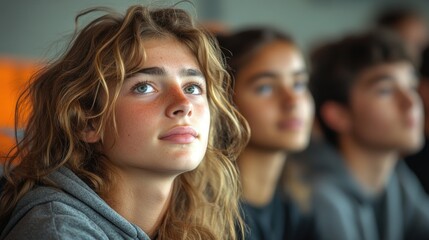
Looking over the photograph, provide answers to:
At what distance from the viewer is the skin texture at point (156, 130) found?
1.12 meters

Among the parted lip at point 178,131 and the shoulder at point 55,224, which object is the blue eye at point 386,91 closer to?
Result: the parted lip at point 178,131

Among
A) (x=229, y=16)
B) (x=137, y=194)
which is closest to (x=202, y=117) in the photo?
(x=137, y=194)

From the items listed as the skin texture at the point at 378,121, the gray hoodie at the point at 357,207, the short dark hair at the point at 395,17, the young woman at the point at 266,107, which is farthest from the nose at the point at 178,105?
the short dark hair at the point at 395,17

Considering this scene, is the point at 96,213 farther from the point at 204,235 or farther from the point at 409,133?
the point at 409,133

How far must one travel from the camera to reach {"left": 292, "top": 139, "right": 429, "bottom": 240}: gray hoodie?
1972 millimetres

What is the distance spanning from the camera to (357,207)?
6.84 ft

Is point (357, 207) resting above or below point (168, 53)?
below

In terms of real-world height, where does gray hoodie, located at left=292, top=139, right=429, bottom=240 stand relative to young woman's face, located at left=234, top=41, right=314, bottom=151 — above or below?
below

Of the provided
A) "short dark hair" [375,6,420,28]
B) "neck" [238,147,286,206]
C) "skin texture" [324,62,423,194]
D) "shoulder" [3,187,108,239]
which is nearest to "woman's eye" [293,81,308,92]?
"neck" [238,147,286,206]

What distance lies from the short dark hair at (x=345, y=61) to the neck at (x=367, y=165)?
0.20 ft

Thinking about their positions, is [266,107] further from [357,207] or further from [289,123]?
[357,207]

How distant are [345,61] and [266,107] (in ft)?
1.59

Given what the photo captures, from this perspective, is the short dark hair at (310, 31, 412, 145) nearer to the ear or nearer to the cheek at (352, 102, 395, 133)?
the cheek at (352, 102, 395, 133)

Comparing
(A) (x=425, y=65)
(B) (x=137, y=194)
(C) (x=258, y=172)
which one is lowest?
(A) (x=425, y=65)
